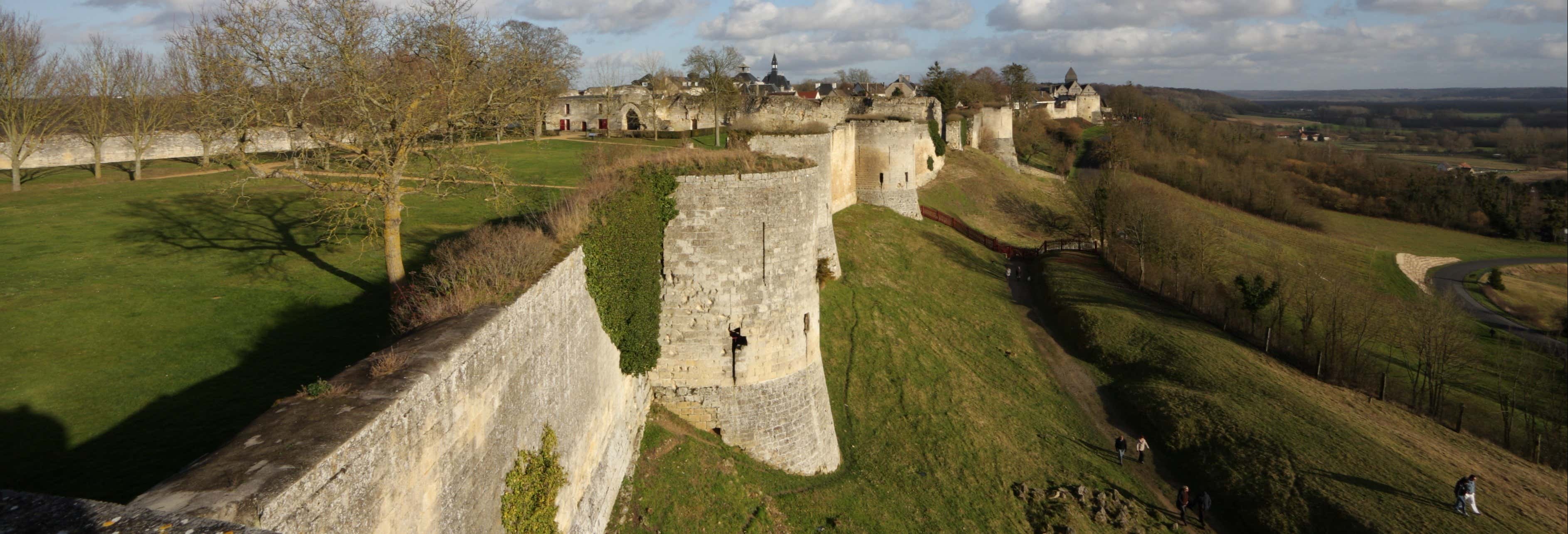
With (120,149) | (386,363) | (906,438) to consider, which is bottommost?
(906,438)

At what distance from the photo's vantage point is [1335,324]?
2855cm

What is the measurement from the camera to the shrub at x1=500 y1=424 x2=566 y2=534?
8.53m

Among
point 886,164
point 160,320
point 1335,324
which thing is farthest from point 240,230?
point 1335,324

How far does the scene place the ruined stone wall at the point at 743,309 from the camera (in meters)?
13.6

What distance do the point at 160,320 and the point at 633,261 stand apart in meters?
7.02

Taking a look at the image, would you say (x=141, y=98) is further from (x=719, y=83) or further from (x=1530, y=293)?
(x=1530, y=293)

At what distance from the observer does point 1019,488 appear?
17.7m

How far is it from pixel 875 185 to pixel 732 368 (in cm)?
2241

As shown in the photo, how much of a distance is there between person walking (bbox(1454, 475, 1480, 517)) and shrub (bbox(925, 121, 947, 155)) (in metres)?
29.6

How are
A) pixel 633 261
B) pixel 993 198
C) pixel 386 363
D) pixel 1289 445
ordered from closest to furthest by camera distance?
pixel 386 363, pixel 633 261, pixel 1289 445, pixel 993 198

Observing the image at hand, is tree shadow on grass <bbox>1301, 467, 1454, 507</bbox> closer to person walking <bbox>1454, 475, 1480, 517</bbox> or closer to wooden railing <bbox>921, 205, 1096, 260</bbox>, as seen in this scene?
person walking <bbox>1454, 475, 1480, 517</bbox>

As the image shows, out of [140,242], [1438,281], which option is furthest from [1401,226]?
[140,242]

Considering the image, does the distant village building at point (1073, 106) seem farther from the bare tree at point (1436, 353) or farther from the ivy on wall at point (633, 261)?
the ivy on wall at point (633, 261)

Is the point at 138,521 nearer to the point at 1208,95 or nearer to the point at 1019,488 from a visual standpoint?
the point at 1019,488
